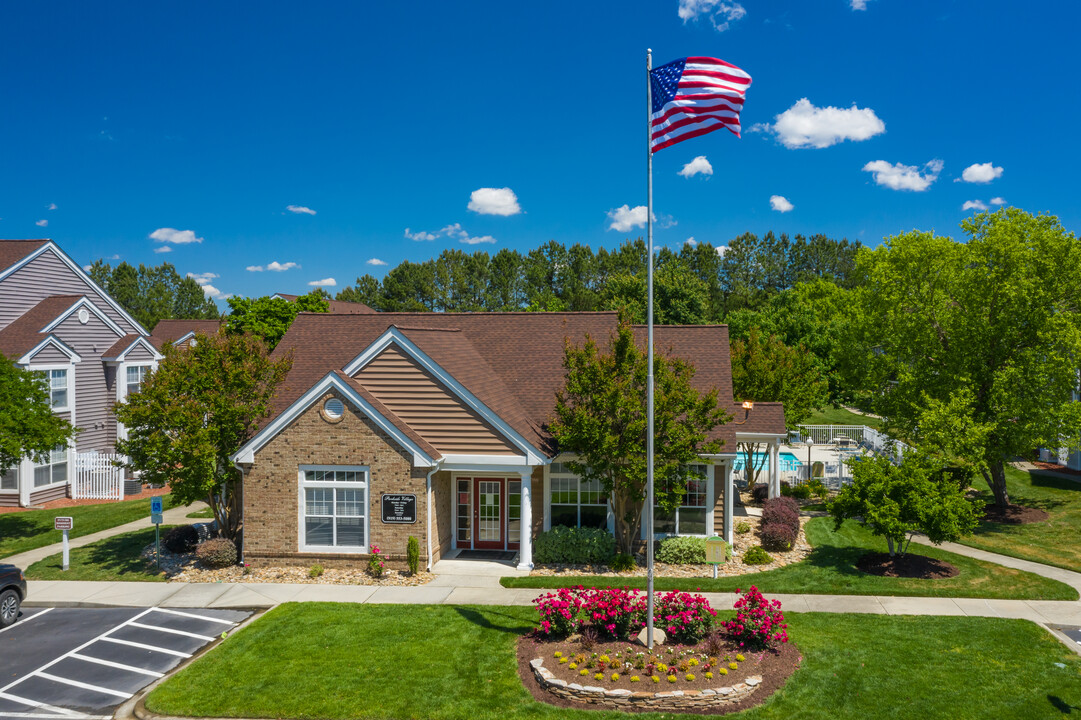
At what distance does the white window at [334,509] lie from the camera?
18.8 metres

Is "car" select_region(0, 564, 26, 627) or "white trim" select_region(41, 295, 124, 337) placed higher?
"white trim" select_region(41, 295, 124, 337)

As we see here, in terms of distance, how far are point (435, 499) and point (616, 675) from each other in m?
8.80

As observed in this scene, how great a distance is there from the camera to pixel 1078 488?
2914cm

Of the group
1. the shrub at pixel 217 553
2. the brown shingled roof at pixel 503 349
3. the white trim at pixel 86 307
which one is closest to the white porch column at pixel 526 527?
the brown shingled roof at pixel 503 349

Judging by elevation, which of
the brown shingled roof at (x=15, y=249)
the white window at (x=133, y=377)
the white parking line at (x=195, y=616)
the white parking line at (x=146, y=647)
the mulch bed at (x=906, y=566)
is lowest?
the white parking line at (x=146, y=647)

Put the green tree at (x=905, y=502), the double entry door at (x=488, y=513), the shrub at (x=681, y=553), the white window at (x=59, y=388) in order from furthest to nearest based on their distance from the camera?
the white window at (x=59, y=388), the double entry door at (x=488, y=513), the shrub at (x=681, y=553), the green tree at (x=905, y=502)

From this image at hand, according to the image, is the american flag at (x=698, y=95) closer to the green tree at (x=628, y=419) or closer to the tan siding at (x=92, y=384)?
the green tree at (x=628, y=419)

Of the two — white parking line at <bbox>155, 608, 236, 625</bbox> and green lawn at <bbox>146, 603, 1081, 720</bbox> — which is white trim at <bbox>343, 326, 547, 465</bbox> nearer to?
green lawn at <bbox>146, 603, 1081, 720</bbox>

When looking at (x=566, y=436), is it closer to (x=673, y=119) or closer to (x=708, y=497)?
(x=708, y=497)

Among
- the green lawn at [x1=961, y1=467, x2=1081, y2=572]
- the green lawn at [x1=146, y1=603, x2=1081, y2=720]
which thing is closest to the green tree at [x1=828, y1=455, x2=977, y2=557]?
the green lawn at [x1=146, y1=603, x2=1081, y2=720]

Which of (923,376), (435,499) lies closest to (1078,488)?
(923,376)

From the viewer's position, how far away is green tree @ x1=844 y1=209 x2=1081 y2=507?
24.5m

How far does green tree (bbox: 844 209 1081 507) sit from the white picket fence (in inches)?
1236

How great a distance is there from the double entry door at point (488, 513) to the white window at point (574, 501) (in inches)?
40.1
